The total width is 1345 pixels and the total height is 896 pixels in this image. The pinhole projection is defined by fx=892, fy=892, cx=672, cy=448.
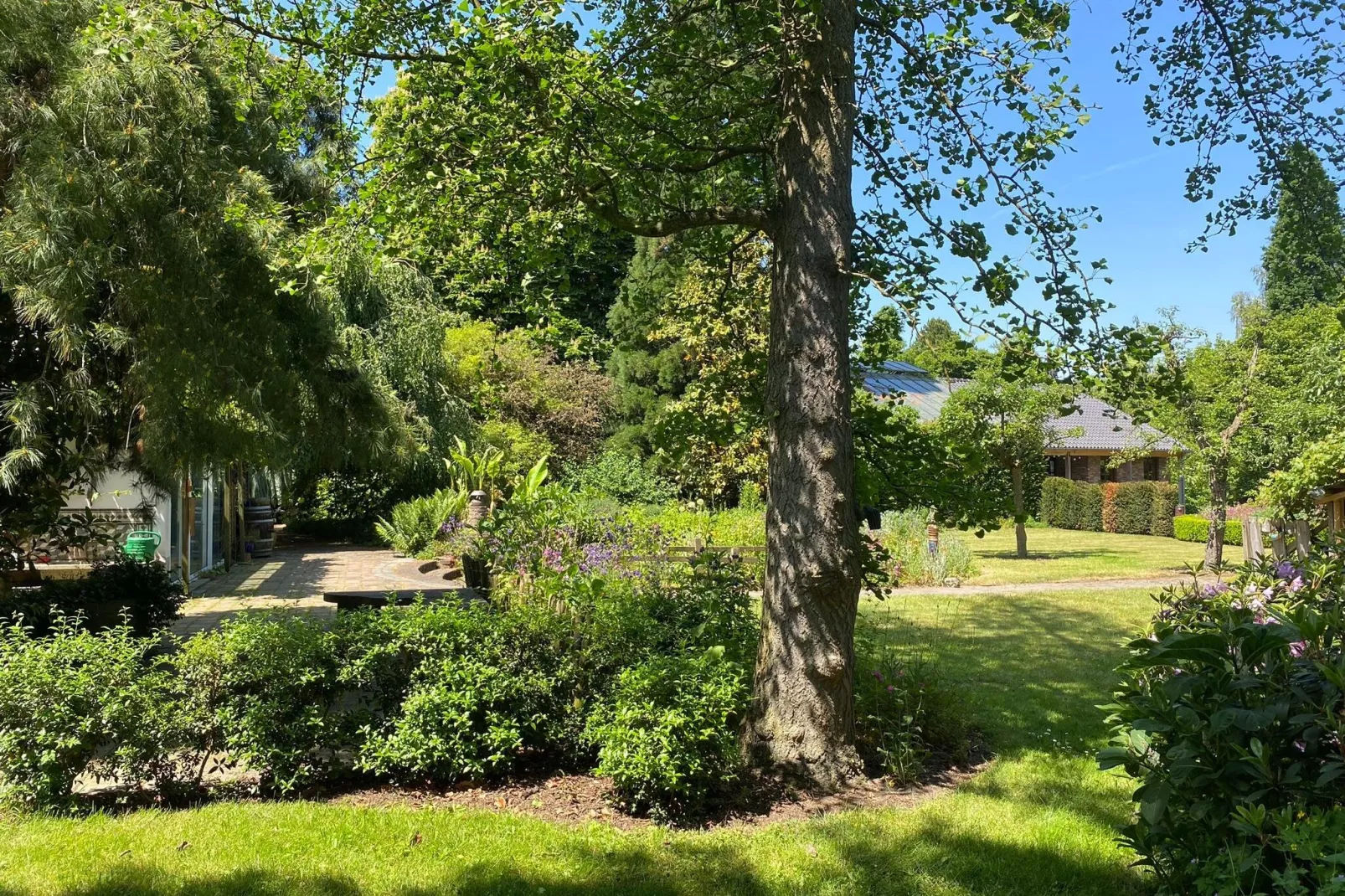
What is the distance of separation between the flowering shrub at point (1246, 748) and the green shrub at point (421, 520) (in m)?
16.0

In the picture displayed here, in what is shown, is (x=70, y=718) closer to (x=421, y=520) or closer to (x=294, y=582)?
(x=294, y=582)

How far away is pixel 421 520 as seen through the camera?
19.0 metres

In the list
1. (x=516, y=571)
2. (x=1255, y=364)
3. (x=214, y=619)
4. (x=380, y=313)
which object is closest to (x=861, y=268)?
(x=516, y=571)

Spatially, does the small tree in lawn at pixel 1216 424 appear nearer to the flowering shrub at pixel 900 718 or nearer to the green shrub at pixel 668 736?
the flowering shrub at pixel 900 718

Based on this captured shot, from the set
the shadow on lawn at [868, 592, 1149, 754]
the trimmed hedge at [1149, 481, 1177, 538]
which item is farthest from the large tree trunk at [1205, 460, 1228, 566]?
the trimmed hedge at [1149, 481, 1177, 538]

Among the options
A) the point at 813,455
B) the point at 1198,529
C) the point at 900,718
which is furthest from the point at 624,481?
the point at 813,455

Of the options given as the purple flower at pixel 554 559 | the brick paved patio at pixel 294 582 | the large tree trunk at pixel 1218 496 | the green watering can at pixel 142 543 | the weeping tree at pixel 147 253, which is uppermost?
the weeping tree at pixel 147 253

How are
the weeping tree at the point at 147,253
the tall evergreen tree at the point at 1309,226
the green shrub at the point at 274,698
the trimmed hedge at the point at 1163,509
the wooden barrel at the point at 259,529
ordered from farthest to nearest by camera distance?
the trimmed hedge at the point at 1163,509, the wooden barrel at the point at 259,529, the weeping tree at the point at 147,253, the tall evergreen tree at the point at 1309,226, the green shrub at the point at 274,698

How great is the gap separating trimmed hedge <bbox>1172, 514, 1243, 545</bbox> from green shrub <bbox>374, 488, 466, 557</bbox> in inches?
722

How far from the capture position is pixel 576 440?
24375mm

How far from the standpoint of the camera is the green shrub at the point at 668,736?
4.36 metres

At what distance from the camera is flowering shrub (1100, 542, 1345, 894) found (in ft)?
7.59

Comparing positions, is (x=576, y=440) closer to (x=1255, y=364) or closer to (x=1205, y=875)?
(x=1255, y=364)

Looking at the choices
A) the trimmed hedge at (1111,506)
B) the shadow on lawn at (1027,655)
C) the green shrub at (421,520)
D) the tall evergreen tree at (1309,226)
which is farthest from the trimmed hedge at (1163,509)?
the tall evergreen tree at (1309,226)
